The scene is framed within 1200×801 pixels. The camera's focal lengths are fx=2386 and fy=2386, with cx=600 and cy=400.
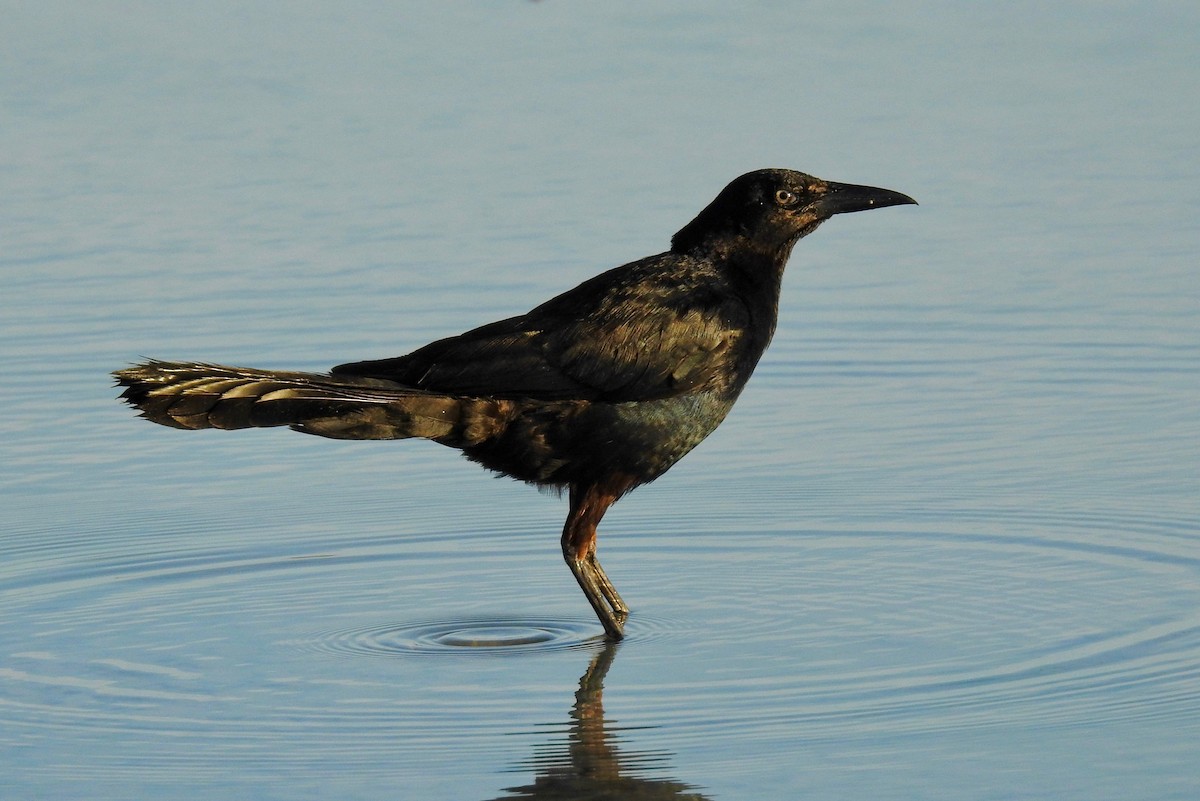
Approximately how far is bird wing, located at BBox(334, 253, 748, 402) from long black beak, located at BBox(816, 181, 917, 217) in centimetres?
57

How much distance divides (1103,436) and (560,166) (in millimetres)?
4648

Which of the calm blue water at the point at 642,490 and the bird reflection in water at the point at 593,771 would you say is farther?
the calm blue water at the point at 642,490

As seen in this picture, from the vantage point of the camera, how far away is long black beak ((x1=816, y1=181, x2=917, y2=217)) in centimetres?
814

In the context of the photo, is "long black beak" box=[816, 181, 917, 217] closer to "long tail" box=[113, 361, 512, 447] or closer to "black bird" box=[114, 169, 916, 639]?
"black bird" box=[114, 169, 916, 639]

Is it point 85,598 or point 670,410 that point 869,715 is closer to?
point 670,410

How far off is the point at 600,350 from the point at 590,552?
671 mm

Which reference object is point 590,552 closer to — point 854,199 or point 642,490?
point 642,490

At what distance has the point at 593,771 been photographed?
5984 millimetres

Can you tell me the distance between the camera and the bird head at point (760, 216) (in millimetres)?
8008

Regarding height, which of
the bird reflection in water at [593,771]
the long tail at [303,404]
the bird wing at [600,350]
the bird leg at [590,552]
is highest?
the bird wing at [600,350]

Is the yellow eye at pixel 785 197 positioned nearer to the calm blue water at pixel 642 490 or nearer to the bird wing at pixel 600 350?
the bird wing at pixel 600 350

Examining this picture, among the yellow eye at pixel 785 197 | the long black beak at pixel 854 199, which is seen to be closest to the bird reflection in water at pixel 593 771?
the yellow eye at pixel 785 197

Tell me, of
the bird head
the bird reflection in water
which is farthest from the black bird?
the bird reflection in water

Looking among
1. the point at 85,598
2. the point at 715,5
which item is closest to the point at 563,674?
the point at 85,598
